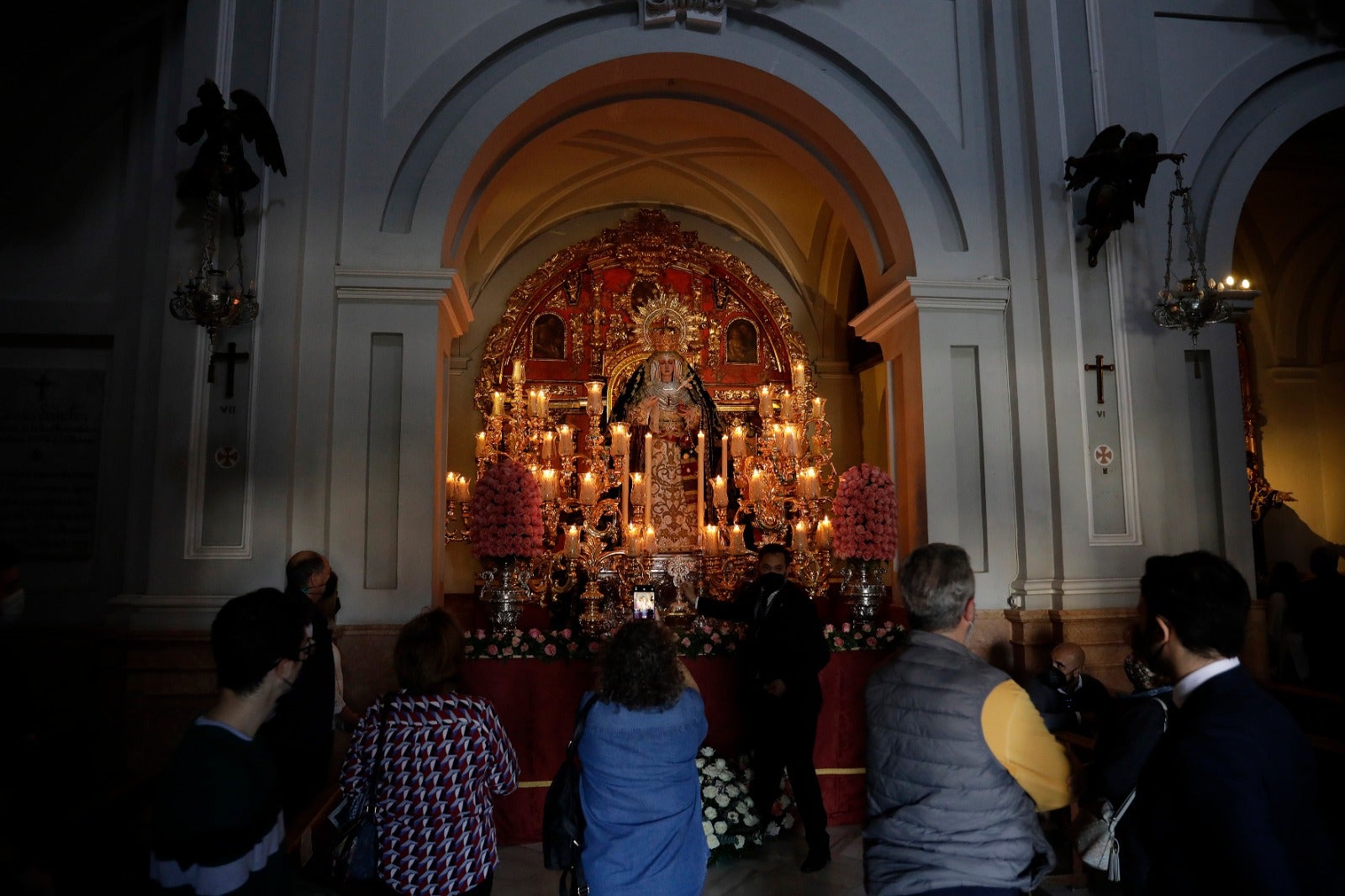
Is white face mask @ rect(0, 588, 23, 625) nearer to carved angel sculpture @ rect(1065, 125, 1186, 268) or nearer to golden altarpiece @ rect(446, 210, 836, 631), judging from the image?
golden altarpiece @ rect(446, 210, 836, 631)

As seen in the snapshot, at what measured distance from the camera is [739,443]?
34.3ft

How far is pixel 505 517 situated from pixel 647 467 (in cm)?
503

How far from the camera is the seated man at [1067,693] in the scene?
399cm

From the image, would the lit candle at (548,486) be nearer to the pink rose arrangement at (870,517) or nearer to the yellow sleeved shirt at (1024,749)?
the pink rose arrangement at (870,517)

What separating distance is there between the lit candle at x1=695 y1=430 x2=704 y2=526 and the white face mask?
7.50m

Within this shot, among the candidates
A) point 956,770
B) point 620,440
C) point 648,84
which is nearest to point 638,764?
point 956,770

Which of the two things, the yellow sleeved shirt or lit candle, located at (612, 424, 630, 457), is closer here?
the yellow sleeved shirt

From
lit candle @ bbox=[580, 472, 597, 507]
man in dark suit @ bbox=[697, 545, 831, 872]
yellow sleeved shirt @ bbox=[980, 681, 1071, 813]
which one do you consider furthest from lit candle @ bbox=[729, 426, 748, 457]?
yellow sleeved shirt @ bbox=[980, 681, 1071, 813]

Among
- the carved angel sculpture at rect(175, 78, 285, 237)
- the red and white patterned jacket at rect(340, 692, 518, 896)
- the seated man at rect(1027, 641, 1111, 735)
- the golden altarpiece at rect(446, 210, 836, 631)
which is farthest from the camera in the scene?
the golden altarpiece at rect(446, 210, 836, 631)

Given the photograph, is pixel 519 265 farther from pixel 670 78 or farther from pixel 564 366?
pixel 670 78

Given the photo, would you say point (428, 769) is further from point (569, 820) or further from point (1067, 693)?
point (1067, 693)

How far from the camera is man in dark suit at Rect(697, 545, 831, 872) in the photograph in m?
4.43

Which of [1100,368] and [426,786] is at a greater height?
[1100,368]

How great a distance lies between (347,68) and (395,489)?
284 centimetres
